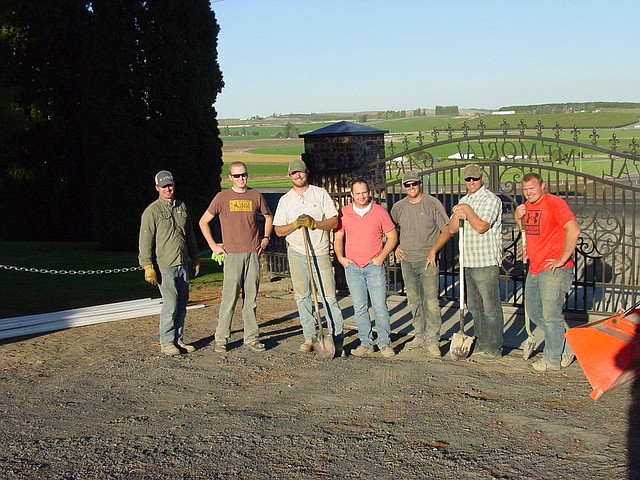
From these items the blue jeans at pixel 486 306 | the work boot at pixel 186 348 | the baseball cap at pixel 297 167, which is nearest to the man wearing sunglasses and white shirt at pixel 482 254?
the blue jeans at pixel 486 306

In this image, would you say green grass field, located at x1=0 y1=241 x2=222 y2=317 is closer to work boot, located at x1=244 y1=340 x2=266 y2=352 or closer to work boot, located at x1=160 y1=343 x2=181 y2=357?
work boot, located at x1=160 y1=343 x2=181 y2=357

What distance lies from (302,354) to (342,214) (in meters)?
1.49

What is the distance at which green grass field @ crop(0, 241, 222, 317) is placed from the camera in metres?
12.5

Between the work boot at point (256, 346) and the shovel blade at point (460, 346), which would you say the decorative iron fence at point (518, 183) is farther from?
the work boot at point (256, 346)

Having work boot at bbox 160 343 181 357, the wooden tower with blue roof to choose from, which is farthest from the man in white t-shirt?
the wooden tower with blue roof

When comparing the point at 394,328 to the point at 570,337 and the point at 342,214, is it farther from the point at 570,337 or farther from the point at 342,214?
the point at 570,337

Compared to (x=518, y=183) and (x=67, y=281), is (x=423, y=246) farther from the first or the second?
(x=67, y=281)

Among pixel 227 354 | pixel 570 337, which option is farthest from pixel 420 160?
pixel 570 337

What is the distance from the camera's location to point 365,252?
8.17 metres

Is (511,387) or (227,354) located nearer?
(511,387)

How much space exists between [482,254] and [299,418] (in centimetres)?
256

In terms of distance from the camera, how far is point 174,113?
19922mm

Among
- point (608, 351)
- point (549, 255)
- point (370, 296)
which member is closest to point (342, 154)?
point (370, 296)

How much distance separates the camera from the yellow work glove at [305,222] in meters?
8.13
